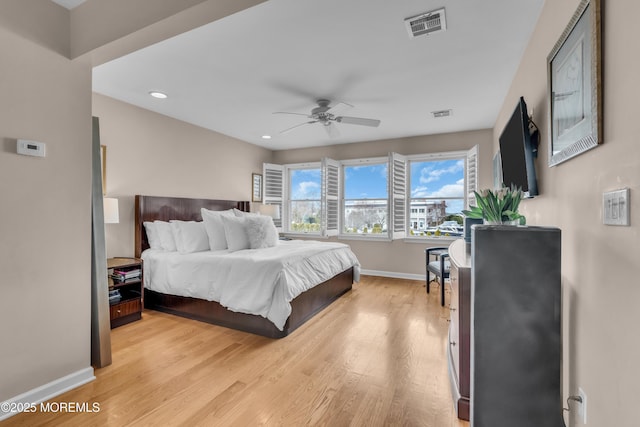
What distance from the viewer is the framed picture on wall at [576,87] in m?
1.17

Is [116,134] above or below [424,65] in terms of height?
below

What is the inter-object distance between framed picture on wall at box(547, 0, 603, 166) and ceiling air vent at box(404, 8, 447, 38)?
0.76 meters

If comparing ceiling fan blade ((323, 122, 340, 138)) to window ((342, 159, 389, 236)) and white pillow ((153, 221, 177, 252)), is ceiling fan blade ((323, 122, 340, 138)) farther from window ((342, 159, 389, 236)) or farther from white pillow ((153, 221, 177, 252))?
white pillow ((153, 221, 177, 252))

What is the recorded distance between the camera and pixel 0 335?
1745mm

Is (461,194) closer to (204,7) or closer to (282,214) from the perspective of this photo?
(282,214)

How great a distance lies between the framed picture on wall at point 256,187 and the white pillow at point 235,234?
2144 mm

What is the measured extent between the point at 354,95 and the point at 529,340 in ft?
9.53

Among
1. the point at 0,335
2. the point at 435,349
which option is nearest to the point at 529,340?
the point at 435,349

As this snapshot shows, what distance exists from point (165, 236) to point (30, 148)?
82.8 inches

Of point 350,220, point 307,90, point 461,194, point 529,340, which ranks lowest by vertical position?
point 529,340

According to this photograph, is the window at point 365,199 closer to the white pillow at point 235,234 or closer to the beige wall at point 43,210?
the white pillow at point 235,234

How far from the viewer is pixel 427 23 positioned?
84.0 inches

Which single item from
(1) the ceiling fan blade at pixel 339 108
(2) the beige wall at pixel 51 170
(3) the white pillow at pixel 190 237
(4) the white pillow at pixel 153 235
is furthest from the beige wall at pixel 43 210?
(1) the ceiling fan blade at pixel 339 108

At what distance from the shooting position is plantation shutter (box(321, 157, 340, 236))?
5676 mm
